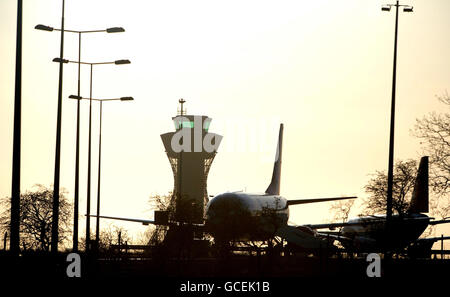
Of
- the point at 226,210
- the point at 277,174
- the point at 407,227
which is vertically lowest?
the point at 407,227

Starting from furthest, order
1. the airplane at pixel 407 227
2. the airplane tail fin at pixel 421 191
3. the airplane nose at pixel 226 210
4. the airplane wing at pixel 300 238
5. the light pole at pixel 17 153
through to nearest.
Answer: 1. the airplane wing at pixel 300 238
2. the airplane tail fin at pixel 421 191
3. the airplane at pixel 407 227
4. the airplane nose at pixel 226 210
5. the light pole at pixel 17 153

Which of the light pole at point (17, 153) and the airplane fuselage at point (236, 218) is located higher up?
the light pole at point (17, 153)

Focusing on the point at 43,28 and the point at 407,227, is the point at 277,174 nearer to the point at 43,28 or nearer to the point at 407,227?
the point at 407,227

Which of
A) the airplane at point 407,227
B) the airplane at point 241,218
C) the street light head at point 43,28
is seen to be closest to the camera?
the street light head at point 43,28

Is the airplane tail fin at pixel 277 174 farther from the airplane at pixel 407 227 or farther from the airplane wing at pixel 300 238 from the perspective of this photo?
the airplane at pixel 407 227

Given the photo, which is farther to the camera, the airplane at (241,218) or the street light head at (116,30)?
the airplane at (241,218)

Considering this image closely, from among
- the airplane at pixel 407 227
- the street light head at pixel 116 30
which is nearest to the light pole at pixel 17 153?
the street light head at pixel 116 30

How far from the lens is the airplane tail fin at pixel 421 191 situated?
88.5 metres

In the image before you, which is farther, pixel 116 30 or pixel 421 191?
pixel 421 191

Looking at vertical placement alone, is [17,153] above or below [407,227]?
above

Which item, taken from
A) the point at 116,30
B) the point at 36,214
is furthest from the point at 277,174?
the point at 116,30

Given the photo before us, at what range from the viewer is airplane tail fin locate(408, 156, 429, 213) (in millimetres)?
88469

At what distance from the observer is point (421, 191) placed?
294ft

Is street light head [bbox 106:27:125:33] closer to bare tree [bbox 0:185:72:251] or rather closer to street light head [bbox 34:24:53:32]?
street light head [bbox 34:24:53:32]
